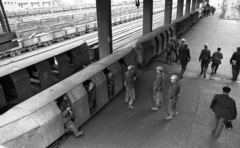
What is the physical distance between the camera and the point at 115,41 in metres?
19.0

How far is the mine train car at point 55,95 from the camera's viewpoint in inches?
170

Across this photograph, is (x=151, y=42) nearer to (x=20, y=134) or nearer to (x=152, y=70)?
(x=152, y=70)

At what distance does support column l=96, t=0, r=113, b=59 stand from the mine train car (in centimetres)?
111

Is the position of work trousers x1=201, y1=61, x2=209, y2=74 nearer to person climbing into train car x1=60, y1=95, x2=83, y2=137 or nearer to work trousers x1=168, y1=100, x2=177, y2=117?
work trousers x1=168, y1=100, x2=177, y2=117

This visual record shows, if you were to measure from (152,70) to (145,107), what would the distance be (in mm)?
3961

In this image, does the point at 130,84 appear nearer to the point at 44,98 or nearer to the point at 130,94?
the point at 130,94

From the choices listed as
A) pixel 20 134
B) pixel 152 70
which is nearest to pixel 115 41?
pixel 152 70

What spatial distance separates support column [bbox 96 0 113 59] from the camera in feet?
30.4

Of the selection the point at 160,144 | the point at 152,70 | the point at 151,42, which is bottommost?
the point at 160,144

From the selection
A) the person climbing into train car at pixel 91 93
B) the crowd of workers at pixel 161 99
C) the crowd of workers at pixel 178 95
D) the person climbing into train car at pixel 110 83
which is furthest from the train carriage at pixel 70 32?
the person climbing into train car at pixel 91 93

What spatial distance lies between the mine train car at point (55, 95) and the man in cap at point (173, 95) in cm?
232

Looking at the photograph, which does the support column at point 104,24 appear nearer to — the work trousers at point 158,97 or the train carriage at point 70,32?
the work trousers at point 158,97

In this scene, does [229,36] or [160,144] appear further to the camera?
[229,36]

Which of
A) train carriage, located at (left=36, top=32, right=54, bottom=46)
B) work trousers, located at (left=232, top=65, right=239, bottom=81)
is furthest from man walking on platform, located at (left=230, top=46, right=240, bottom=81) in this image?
train carriage, located at (left=36, top=32, right=54, bottom=46)
